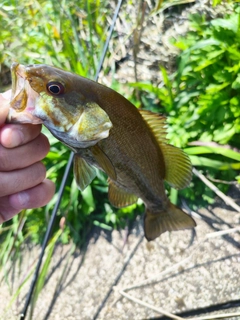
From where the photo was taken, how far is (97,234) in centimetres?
249

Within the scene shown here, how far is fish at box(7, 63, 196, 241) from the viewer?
3.20 feet

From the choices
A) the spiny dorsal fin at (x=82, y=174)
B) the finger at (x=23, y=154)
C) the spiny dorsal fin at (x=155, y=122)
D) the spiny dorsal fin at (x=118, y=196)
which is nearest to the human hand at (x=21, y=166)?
the finger at (x=23, y=154)

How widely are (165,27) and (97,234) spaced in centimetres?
181

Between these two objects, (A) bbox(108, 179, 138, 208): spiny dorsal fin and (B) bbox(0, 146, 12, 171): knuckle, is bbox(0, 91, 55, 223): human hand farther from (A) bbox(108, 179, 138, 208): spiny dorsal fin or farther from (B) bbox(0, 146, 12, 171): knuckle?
(A) bbox(108, 179, 138, 208): spiny dorsal fin

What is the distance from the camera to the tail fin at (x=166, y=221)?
1.54 metres

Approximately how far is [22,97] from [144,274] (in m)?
1.53

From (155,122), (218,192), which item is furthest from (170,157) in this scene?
(218,192)

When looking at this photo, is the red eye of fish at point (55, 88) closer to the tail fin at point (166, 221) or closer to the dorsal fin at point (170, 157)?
the dorsal fin at point (170, 157)

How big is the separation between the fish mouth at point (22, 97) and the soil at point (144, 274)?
4.01ft

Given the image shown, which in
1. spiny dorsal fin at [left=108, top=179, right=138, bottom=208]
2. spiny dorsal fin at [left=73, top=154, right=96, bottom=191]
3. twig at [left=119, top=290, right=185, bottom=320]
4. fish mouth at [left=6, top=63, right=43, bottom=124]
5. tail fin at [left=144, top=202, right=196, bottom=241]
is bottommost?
twig at [left=119, top=290, right=185, bottom=320]

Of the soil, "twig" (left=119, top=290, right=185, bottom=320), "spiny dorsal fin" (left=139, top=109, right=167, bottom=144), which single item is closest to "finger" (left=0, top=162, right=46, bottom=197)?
"spiny dorsal fin" (left=139, top=109, right=167, bottom=144)

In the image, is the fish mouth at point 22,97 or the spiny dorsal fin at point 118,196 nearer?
the fish mouth at point 22,97

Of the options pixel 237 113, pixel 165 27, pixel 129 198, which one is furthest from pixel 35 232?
pixel 165 27

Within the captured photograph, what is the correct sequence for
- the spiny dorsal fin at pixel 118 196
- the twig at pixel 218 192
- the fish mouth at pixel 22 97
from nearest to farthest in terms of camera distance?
the fish mouth at pixel 22 97 → the spiny dorsal fin at pixel 118 196 → the twig at pixel 218 192
